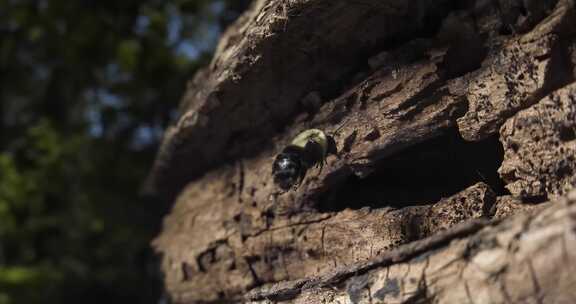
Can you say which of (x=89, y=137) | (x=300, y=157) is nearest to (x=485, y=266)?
(x=300, y=157)

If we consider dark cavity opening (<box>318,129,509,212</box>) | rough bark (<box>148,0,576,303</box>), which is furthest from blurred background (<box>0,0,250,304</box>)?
dark cavity opening (<box>318,129,509,212</box>)

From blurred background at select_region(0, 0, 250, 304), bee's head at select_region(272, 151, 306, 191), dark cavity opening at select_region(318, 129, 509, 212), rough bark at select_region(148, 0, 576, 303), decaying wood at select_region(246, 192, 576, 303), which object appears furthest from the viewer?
blurred background at select_region(0, 0, 250, 304)

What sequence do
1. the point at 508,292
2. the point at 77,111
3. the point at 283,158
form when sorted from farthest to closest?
the point at 77,111
the point at 283,158
the point at 508,292

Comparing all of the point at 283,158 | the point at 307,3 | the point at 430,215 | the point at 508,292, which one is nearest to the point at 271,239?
the point at 283,158

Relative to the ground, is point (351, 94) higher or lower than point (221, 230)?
higher

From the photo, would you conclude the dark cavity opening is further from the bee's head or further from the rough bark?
the bee's head

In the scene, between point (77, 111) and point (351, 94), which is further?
point (77, 111)

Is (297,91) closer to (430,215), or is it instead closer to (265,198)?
(265,198)

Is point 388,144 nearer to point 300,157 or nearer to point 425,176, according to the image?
point 425,176

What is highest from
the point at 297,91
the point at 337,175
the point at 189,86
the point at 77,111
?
the point at 77,111
